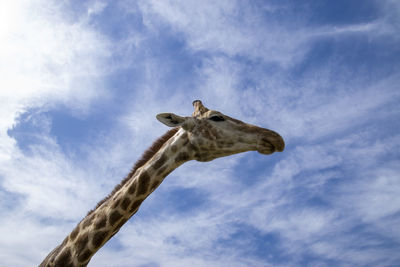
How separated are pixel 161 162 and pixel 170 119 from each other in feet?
3.72

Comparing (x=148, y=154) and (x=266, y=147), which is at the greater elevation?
(x=148, y=154)

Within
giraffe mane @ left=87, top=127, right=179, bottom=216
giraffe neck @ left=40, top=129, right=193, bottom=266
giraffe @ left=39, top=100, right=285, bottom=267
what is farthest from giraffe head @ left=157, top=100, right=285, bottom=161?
giraffe mane @ left=87, top=127, right=179, bottom=216

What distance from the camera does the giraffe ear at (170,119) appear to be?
8305 millimetres

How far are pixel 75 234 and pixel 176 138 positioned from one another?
133 inches

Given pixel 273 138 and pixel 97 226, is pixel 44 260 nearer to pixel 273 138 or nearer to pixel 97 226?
pixel 97 226

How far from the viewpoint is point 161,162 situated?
8.08 metres

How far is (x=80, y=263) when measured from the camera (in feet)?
24.3

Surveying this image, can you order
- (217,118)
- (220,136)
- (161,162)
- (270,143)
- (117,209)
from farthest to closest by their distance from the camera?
(217,118) < (220,136) < (161,162) < (270,143) < (117,209)

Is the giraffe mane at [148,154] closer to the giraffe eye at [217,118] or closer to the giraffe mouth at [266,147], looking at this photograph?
the giraffe eye at [217,118]

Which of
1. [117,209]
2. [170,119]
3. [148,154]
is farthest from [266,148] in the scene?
[117,209]

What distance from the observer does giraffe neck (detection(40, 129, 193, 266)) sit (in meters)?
7.52

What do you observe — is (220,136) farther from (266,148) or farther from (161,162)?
(161,162)

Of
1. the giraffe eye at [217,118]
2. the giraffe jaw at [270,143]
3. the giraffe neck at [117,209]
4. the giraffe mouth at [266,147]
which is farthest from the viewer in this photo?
the giraffe eye at [217,118]

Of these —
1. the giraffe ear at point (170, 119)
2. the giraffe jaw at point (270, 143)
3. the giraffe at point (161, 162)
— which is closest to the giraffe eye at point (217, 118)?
the giraffe at point (161, 162)
